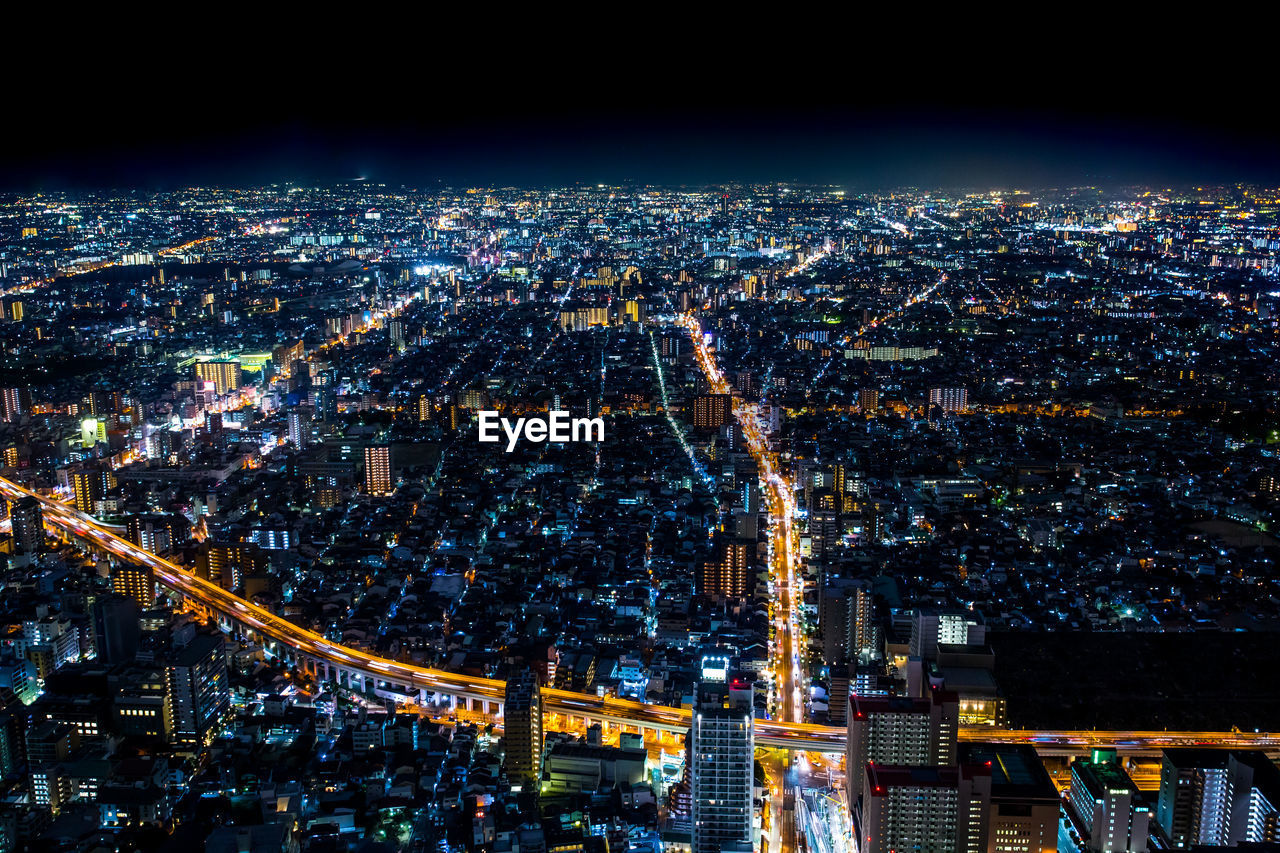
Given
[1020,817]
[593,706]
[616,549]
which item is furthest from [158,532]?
[1020,817]

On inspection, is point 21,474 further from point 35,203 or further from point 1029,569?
point 1029,569

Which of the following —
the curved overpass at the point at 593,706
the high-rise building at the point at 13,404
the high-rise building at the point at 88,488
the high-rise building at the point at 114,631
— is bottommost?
the curved overpass at the point at 593,706

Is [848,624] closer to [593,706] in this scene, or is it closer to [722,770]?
[593,706]

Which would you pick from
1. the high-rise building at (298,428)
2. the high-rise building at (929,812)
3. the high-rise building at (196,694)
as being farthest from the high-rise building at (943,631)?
the high-rise building at (298,428)

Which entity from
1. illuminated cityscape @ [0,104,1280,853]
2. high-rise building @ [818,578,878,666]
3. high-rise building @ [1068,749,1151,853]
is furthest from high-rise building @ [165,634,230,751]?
high-rise building @ [1068,749,1151,853]

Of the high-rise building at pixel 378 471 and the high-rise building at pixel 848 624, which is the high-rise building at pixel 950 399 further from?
the high-rise building at pixel 848 624

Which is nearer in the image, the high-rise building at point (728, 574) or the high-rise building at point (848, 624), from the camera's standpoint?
the high-rise building at point (848, 624)

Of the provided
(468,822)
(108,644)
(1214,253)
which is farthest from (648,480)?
(1214,253)

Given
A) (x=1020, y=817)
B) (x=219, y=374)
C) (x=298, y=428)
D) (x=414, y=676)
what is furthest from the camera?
(x=219, y=374)
